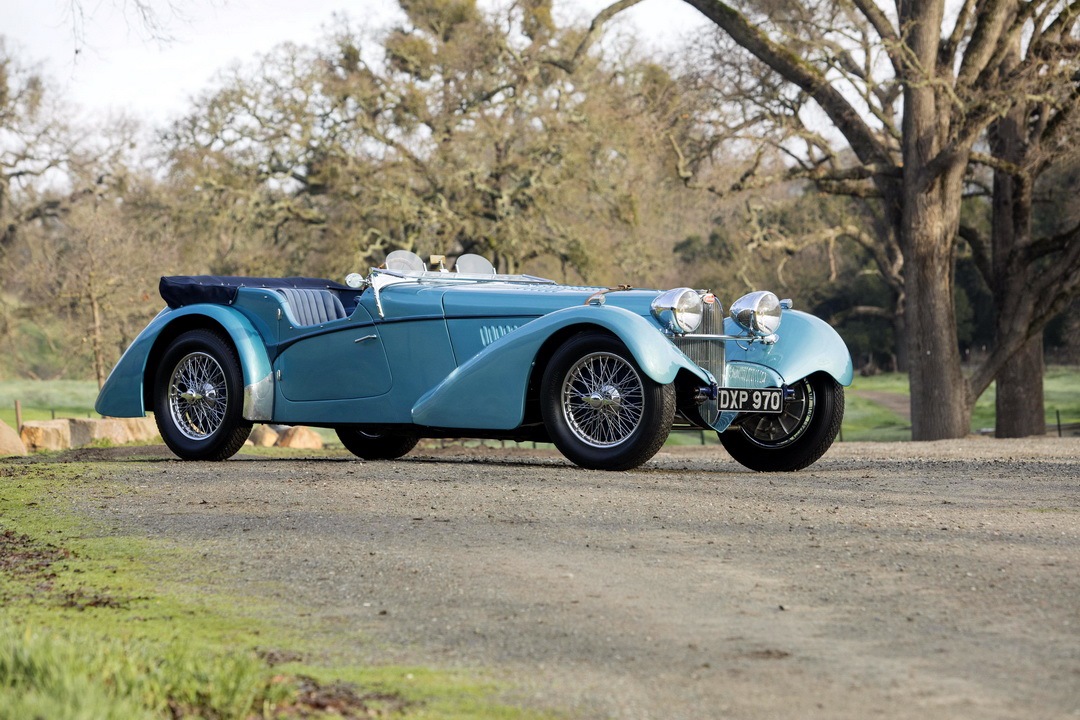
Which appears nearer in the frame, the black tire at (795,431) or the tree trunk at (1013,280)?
the black tire at (795,431)

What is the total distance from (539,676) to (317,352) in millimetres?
6066

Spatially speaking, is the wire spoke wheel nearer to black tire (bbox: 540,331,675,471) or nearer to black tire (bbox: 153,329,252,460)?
black tire (bbox: 540,331,675,471)

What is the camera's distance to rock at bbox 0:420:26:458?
13.3 metres

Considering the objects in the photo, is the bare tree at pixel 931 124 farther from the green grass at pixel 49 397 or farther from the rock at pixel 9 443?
the green grass at pixel 49 397

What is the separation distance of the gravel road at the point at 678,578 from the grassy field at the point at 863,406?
19.3 metres

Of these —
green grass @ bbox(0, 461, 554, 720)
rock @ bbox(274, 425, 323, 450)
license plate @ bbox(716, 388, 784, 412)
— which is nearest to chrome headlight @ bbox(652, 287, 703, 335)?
license plate @ bbox(716, 388, 784, 412)

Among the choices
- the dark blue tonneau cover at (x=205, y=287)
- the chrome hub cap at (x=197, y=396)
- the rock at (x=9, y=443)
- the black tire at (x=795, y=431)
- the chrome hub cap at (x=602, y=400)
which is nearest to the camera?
the chrome hub cap at (x=602, y=400)

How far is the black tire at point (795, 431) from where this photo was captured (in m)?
8.64

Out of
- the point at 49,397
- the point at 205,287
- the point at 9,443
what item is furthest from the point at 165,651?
the point at 49,397

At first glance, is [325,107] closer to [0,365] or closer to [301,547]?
[0,365]

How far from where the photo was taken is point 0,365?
134 feet

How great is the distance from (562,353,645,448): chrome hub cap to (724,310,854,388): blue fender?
2.98 feet

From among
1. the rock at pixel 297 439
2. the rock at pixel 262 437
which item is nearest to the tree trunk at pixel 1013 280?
the rock at pixel 297 439

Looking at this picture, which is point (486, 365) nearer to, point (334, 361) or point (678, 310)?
point (678, 310)
